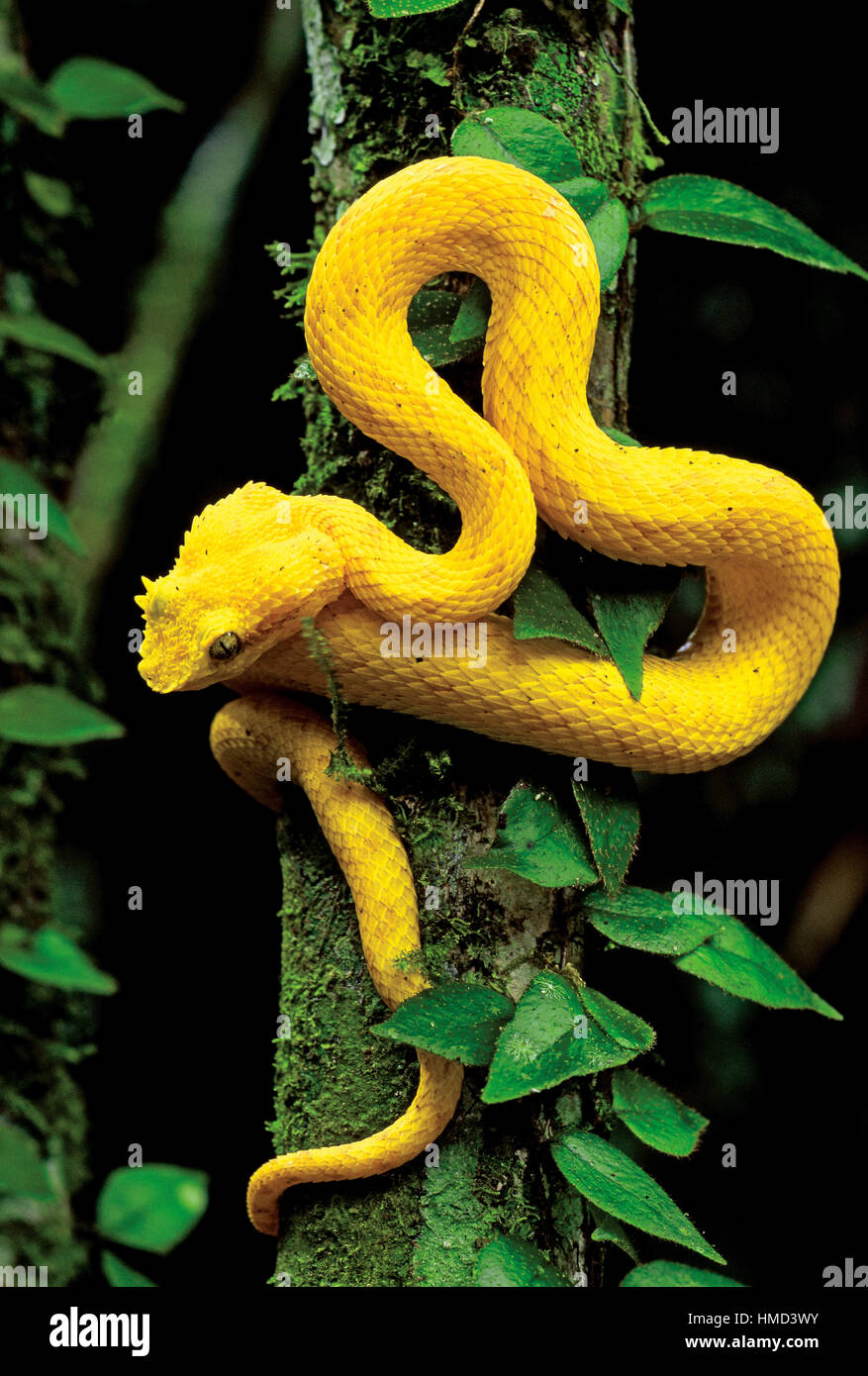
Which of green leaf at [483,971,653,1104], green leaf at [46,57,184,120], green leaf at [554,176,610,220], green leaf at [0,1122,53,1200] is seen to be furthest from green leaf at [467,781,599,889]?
green leaf at [46,57,184,120]

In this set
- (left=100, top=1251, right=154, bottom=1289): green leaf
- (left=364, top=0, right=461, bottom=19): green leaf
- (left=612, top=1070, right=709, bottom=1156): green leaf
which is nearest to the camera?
(left=364, top=0, right=461, bottom=19): green leaf

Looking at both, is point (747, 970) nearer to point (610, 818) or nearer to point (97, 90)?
point (610, 818)

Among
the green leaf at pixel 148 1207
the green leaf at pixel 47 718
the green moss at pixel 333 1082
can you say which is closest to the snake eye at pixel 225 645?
the green leaf at pixel 47 718

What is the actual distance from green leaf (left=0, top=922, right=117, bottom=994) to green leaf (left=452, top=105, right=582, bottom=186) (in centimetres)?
97

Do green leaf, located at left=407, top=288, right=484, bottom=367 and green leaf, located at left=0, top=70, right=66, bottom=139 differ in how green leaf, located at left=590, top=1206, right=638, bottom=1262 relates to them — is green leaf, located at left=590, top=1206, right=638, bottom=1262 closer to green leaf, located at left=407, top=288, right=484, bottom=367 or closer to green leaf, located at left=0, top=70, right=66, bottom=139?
green leaf, located at left=407, top=288, right=484, bottom=367

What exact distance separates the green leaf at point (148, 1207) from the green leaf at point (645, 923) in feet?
2.26

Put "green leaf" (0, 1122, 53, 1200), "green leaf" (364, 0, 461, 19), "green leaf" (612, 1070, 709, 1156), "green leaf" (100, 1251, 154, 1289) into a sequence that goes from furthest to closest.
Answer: "green leaf" (100, 1251, 154, 1289) < "green leaf" (612, 1070, 709, 1156) < "green leaf" (364, 0, 461, 19) < "green leaf" (0, 1122, 53, 1200)

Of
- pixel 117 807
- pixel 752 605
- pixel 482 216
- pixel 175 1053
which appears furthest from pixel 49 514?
pixel 175 1053

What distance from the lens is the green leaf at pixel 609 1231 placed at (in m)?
1.08

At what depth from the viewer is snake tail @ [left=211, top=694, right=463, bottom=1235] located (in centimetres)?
107

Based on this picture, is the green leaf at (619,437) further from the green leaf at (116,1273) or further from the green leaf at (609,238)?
the green leaf at (116,1273)

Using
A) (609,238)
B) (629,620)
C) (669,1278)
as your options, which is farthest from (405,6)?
(669,1278)

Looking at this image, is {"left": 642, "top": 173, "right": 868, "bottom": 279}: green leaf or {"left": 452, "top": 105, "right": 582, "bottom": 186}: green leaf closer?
{"left": 452, "top": 105, "right": 582, "bottom": 186}: green leaf

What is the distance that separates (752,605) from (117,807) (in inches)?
56.5
